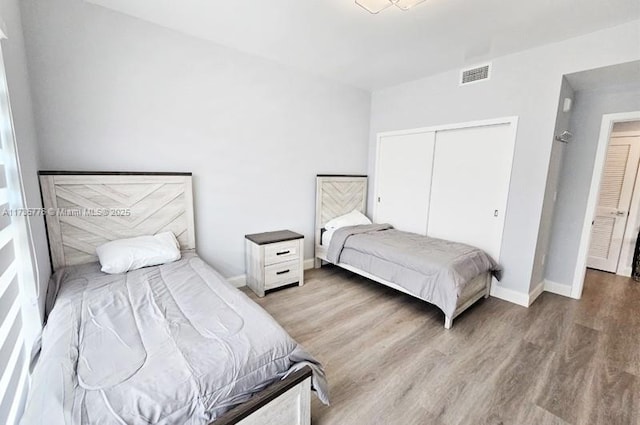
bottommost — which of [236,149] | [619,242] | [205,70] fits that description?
[619,242]

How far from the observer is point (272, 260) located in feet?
9.41

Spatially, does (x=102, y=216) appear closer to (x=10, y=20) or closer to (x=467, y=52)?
(x=10, y=20)

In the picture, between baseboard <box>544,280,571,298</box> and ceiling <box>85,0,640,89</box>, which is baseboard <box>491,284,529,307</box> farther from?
ceiling <box>85,0,640,89</box>

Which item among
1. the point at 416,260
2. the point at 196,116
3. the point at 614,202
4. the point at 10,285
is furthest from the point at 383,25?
the point at 614,202

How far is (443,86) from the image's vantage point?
3205 mm

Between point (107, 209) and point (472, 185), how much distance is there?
3657mm

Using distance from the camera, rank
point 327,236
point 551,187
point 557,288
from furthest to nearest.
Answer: point 327,236, point 557,288, point 551,187

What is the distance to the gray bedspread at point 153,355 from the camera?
902 mm

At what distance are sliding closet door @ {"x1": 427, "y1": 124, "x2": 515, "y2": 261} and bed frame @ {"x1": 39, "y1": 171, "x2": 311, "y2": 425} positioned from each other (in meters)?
2.92

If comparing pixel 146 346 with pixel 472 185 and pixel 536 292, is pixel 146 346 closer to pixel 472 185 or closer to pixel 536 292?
pixel 472 185

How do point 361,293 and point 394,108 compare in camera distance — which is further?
point 394,108

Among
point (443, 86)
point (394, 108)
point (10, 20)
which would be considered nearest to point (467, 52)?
point (443, 86)

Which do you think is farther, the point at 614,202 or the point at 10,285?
the point at 614,202

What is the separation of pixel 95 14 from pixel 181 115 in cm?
87
